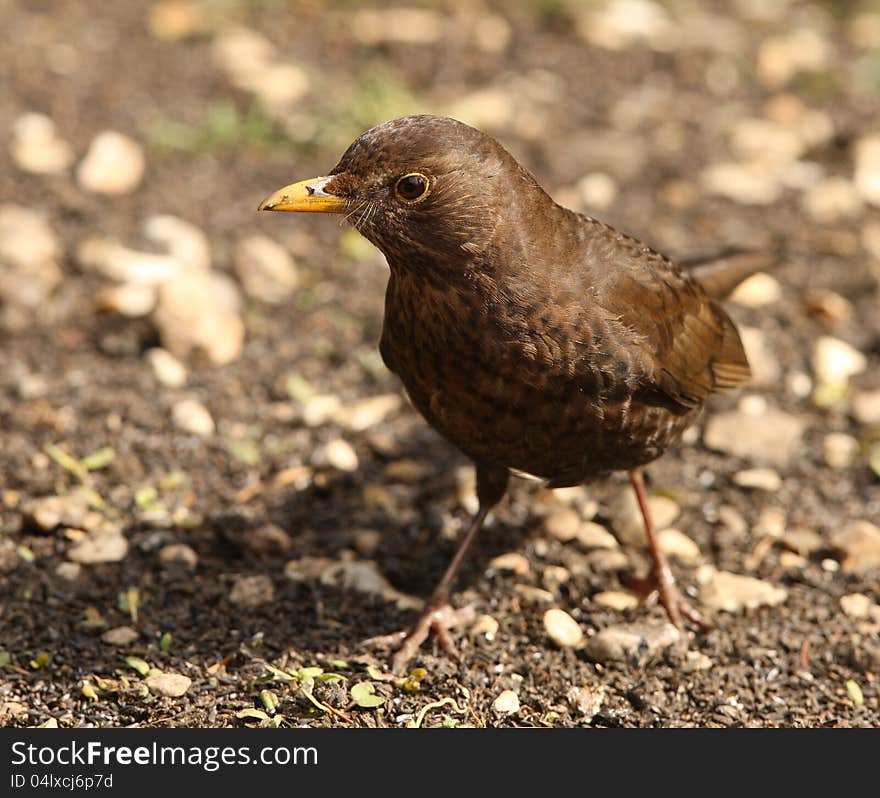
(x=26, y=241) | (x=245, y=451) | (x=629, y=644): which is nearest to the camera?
(x=629, y=644)

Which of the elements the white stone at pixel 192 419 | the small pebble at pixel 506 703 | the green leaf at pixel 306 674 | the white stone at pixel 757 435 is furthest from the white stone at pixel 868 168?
the green leaf at pixel 306 674

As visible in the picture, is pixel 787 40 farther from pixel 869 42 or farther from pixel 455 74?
pixel 455 74

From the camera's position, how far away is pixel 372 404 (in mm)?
5719

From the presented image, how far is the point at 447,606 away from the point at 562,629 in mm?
414

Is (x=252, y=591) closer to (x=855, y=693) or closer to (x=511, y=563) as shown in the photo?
(x=511, y=563)

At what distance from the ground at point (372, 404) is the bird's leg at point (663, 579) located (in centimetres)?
8

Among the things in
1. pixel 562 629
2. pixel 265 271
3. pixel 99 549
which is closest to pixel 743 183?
pixel 265 271

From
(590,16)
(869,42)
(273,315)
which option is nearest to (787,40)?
(869,42)

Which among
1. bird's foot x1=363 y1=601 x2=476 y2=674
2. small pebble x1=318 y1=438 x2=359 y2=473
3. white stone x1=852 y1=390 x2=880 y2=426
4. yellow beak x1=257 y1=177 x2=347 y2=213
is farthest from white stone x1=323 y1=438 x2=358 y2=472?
white stone x1=852 y1=390 x2=880 y2=426

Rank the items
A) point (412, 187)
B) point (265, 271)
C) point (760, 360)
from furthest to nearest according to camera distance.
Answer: point (265, 271) → point (760, 360) → point (412, 187)

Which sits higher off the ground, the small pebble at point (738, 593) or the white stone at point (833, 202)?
the white stone at point (833, 202)

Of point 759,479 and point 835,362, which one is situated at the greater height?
point 835,362

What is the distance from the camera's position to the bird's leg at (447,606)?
14.6 ft

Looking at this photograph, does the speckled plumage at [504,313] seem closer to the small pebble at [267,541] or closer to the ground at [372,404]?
the ground at [372,404]
